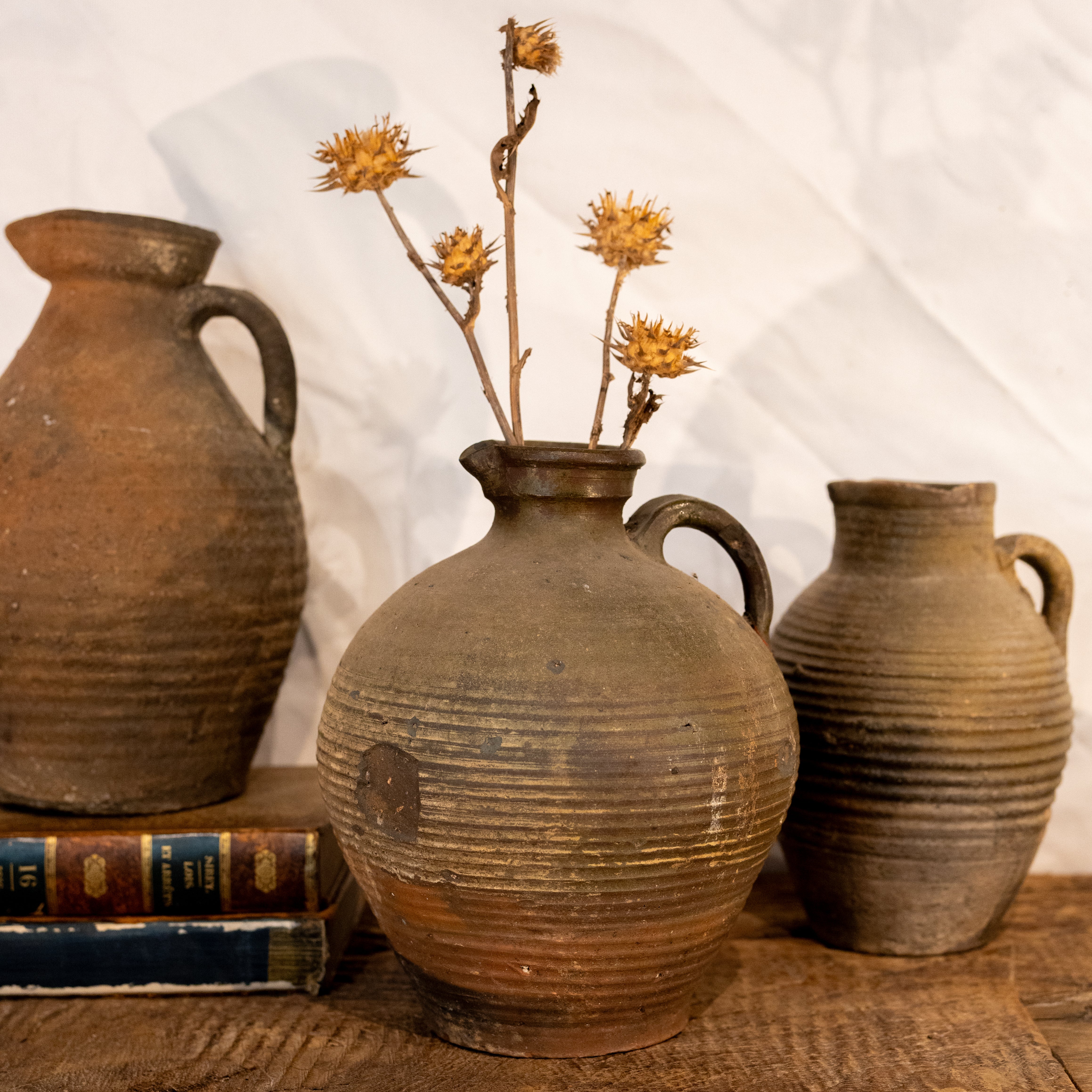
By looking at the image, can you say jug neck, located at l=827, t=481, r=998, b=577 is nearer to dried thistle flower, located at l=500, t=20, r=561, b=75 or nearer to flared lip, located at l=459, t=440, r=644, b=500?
flared lip, located at l=459, t=440, r=644, b=500

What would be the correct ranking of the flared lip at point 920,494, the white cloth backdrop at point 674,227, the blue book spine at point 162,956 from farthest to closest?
the white cloth backdrop at point 674,227
the flared lip at point 920,494
the blue book spine at point 162,956

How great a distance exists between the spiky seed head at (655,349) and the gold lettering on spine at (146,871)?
2.11ft

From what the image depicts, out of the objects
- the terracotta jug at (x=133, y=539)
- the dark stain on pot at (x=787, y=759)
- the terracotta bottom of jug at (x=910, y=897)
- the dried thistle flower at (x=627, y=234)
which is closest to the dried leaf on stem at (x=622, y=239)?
the dried thistle flower at (x=627, y=234)

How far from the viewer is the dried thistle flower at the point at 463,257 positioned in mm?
1024

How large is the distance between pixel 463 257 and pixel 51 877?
2.31 ft

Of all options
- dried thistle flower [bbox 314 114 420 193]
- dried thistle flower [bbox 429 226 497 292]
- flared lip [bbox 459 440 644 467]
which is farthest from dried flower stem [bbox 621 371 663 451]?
dried thistle flower [bbox 314 114 420 193]

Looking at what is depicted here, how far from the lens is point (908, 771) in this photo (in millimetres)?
1200

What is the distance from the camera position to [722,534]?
115 cm

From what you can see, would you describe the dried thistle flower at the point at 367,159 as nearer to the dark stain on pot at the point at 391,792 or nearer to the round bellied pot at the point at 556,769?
the round bellied pot at the point at 556,769

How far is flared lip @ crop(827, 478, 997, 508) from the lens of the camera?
4.08 feet

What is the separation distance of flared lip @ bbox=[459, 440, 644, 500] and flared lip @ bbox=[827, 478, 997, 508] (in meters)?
0.34

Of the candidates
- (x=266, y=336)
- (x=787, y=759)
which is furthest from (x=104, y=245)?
(x=787, y=759)

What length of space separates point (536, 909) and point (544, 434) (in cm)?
76

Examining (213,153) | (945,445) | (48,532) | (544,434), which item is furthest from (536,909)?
(213,153)
